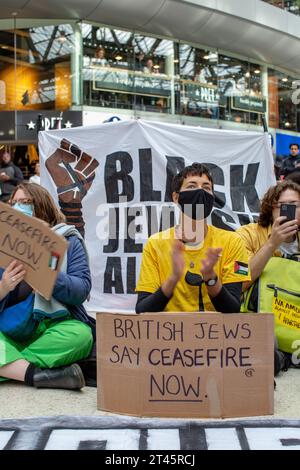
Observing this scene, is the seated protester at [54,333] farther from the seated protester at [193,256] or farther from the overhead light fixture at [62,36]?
the overhead light fixture at [62,36]

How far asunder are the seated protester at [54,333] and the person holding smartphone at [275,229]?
0.94m

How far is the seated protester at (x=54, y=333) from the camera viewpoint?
294cm

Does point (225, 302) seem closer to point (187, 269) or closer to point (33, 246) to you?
point (187, 269)

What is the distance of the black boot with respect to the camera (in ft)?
9.59

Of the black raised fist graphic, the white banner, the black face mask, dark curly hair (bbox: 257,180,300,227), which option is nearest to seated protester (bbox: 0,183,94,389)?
the black face mask

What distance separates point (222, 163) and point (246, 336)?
8.30 ft

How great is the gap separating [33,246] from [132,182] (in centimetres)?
221

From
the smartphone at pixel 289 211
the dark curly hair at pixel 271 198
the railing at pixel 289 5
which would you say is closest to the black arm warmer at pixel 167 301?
the smartphone at pixel 289 211

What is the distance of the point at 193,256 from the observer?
2.90 metres

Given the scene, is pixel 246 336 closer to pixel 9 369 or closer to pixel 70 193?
pixel 9 369

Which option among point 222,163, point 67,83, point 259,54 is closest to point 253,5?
point 259,54

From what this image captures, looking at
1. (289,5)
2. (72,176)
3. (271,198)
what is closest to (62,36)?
(289,5)

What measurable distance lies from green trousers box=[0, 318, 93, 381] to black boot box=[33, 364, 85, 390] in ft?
0.16

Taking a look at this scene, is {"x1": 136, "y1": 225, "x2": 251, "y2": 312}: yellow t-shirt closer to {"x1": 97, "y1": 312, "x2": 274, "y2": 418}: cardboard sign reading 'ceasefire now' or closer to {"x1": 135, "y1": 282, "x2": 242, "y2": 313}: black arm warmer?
{"x1": 135, "y1": 282, "x2": 242, "y2": 313}: black arm warmer
